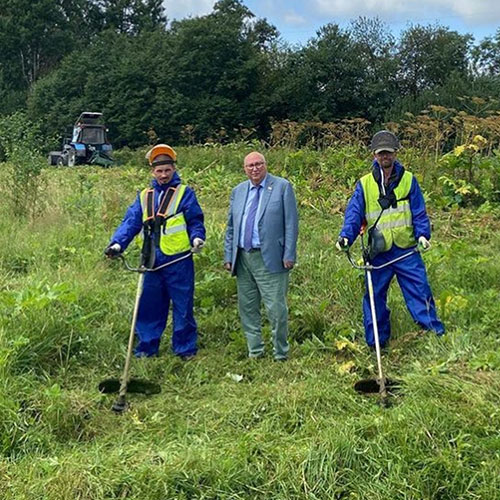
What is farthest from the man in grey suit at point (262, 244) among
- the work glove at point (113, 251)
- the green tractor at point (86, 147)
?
the green tractor at point (86, 147)

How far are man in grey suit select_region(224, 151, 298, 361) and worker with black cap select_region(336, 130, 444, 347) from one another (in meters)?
0.44

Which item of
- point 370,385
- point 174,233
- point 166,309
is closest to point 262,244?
point 174,233

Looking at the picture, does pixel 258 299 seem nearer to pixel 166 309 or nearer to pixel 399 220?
pixel 166 309

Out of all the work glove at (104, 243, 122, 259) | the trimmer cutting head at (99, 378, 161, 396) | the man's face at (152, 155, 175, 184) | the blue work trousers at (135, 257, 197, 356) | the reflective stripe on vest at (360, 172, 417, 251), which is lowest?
the trimmer cutting head at (99, 378, 161, 396)

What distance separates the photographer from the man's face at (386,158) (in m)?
4.80

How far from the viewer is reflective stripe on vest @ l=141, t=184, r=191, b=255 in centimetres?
501

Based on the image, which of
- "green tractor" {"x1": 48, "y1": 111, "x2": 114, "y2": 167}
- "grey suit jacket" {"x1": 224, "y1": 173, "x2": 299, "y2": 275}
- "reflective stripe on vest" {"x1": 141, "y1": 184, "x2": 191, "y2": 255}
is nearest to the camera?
"grey suit jacket" {"x1": 224, "y1": 173, "x2": 299, "y2": 275}

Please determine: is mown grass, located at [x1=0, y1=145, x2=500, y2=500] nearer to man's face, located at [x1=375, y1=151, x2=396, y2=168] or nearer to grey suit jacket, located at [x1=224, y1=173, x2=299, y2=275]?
A: grey suit jacket, located at [x1=224, y1=173, x2=299, y2=275]

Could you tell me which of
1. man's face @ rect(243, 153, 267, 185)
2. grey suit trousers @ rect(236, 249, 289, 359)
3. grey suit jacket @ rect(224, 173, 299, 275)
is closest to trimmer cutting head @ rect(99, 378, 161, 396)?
grey suit trousers @ rect(236, 249, 289, 359)

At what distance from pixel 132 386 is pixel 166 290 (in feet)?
3.12

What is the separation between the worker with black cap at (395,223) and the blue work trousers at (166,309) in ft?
4.10

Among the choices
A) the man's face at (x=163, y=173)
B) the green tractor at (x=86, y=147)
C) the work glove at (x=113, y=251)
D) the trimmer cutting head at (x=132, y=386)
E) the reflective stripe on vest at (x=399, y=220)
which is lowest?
the trimmer cutting head at (x=132, y=386)

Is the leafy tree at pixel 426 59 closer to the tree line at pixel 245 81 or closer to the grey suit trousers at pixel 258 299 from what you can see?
the tree line at pixel 245 81

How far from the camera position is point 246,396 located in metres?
4.30
